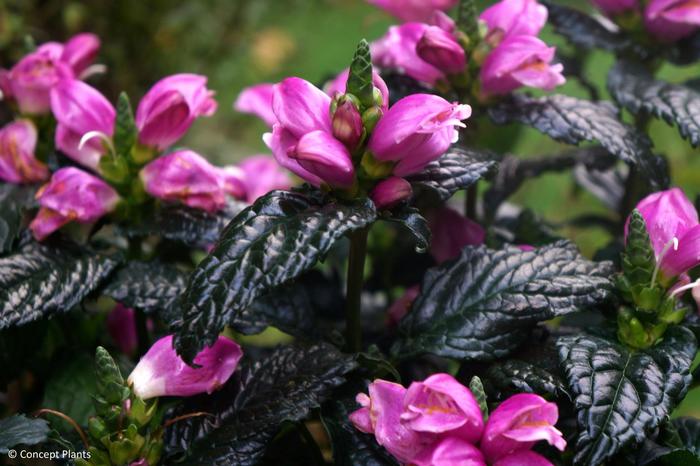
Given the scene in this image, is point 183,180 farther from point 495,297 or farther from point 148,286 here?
point 495,297

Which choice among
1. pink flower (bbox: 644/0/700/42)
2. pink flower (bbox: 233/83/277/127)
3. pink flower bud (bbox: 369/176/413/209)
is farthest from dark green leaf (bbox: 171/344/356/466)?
pink flower (bbox: 644/0/700/42)

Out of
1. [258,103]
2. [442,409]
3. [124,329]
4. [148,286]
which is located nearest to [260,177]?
[258,103]

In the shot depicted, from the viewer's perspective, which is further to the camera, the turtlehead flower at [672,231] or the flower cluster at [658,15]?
the flower cluster at [658,15]

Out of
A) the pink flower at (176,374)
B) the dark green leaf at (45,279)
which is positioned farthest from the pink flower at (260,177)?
the pink flower at (176,374)

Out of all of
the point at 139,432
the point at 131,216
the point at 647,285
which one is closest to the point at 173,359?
the point at 139,432

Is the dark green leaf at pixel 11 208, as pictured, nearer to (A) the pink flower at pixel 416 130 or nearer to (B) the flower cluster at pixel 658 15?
(A) the pink flower at pixel 416 130

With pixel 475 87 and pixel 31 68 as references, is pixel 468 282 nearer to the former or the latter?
pixel 475 87
